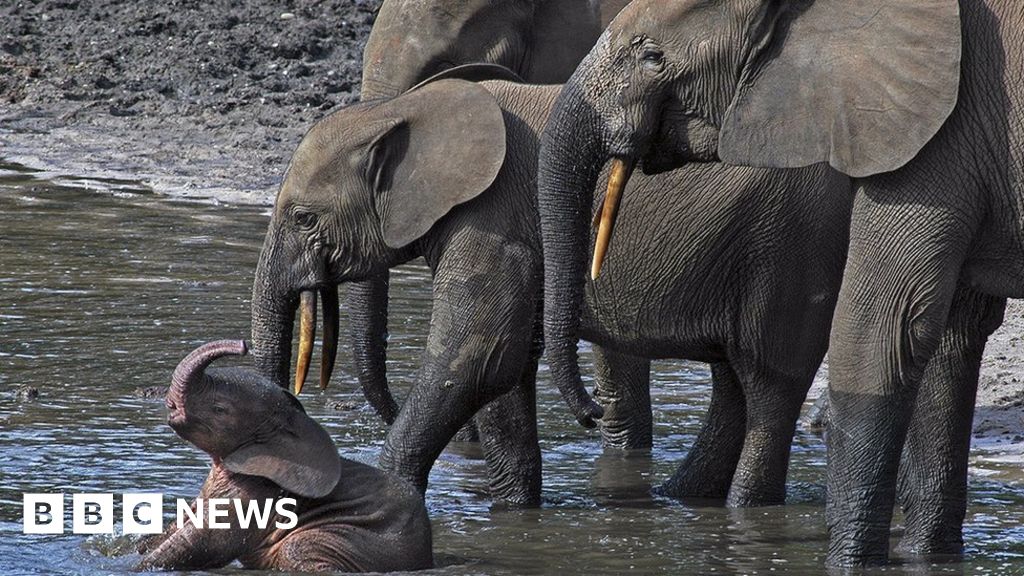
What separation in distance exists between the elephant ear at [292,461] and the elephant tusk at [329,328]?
1070 mm

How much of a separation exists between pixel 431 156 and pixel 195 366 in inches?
50.9

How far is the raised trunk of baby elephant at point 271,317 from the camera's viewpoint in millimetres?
7270

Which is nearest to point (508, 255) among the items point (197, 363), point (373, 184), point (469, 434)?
point (373, 184)

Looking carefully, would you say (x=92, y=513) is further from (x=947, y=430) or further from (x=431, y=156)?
(x=947, y=430)

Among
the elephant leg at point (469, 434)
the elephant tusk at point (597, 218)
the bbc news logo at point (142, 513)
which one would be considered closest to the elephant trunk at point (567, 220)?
the elephant tusk at point (597, 218)

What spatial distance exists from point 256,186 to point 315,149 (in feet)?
25.3

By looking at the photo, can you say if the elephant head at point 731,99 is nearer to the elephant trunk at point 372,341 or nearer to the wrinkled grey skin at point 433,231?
the wrinkled grey skin at point 433,231

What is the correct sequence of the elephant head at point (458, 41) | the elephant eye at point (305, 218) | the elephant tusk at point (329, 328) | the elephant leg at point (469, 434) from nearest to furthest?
the elephant eye at point (305, 218)
the elephant tusk at point (329, 328)
the elephant leg at point (469, 434)
the elephant head at point (458, 41)

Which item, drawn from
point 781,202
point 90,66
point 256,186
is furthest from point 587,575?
point 90,66

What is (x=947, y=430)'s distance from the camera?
672 cm

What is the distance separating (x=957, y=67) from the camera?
576cm

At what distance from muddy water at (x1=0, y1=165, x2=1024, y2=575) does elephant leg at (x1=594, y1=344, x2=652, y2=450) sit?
84 millimetres

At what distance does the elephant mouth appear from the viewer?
288 inches

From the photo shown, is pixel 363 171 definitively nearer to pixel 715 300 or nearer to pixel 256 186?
pixel 715 300
